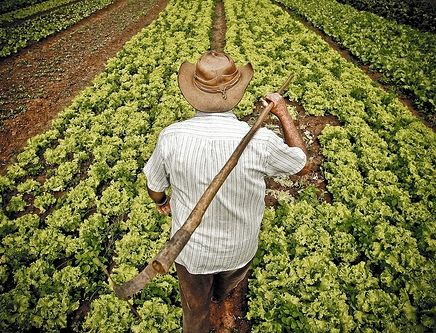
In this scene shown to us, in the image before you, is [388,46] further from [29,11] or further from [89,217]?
[29,11]

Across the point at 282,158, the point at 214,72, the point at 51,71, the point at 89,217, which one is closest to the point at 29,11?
the point at 51,71

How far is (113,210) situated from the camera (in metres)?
5.14

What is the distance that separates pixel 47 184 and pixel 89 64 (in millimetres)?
7234

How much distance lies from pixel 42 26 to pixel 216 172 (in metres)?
17.8

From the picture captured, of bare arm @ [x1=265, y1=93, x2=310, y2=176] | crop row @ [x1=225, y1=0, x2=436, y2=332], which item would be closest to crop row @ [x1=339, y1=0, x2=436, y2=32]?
crop row @ [x1=225, y1=0, x2=436, y2=332]

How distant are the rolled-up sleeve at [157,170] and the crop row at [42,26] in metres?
13.3

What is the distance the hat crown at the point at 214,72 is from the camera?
2.27 metres

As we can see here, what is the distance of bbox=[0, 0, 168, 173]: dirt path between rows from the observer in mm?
8169

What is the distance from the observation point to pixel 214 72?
2268 millimetres

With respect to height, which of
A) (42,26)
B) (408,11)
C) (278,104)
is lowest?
(42,26)

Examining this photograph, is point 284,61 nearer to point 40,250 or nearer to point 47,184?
point 47,184

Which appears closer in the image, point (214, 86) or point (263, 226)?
point (214, 86)

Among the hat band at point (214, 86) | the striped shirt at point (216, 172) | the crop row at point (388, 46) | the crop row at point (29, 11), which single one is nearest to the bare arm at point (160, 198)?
the striped shirt at point (216, 172)

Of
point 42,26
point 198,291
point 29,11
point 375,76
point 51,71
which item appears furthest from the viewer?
point 29,11
